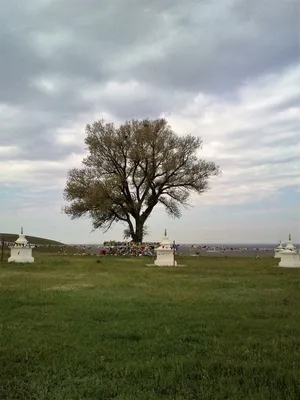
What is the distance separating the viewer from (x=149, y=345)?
5926 mm

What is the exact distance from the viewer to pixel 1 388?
4.44 meters

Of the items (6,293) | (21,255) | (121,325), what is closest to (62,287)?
(6,293)

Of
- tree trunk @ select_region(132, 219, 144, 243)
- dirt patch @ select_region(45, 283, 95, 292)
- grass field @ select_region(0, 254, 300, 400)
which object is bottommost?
grass field @ select_region(0, 254, 300, 400)

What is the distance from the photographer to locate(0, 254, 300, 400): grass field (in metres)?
4.43

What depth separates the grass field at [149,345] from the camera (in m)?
4.43

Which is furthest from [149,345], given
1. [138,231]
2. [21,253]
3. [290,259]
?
[138,231]

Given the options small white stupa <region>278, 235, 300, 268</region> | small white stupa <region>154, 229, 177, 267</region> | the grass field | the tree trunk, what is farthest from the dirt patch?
the tree trunk

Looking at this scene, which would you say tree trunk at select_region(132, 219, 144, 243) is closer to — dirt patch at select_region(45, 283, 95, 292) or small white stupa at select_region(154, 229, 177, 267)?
small white stupa at select_region(154, 229, 177, 267)

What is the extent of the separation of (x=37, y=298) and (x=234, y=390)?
6.49 m

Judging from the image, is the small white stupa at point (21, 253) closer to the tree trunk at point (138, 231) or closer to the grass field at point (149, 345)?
the grass field at point (149, 345)

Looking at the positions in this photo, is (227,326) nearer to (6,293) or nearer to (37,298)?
(37,298)

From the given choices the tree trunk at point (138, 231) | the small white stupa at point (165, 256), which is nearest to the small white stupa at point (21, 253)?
the small white stupa at point (165, 256)

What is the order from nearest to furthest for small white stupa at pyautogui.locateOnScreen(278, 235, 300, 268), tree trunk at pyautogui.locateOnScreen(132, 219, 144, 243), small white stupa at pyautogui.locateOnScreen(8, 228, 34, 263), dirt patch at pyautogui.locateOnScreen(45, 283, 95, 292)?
dirt patch at pyautogui.locateOnScreen(45, 283, 95, 292)
small white stupa at pyautogui.locateOnScreen(278, 235, 300, 268)
small white stupa at pyautogui.locateOnScreen(8, 228, 34, 263)
tree trunk at pyautogui.locateOnScreen(132, 219, 144, 243)

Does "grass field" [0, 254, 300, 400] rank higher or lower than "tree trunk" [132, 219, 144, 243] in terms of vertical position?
lower
